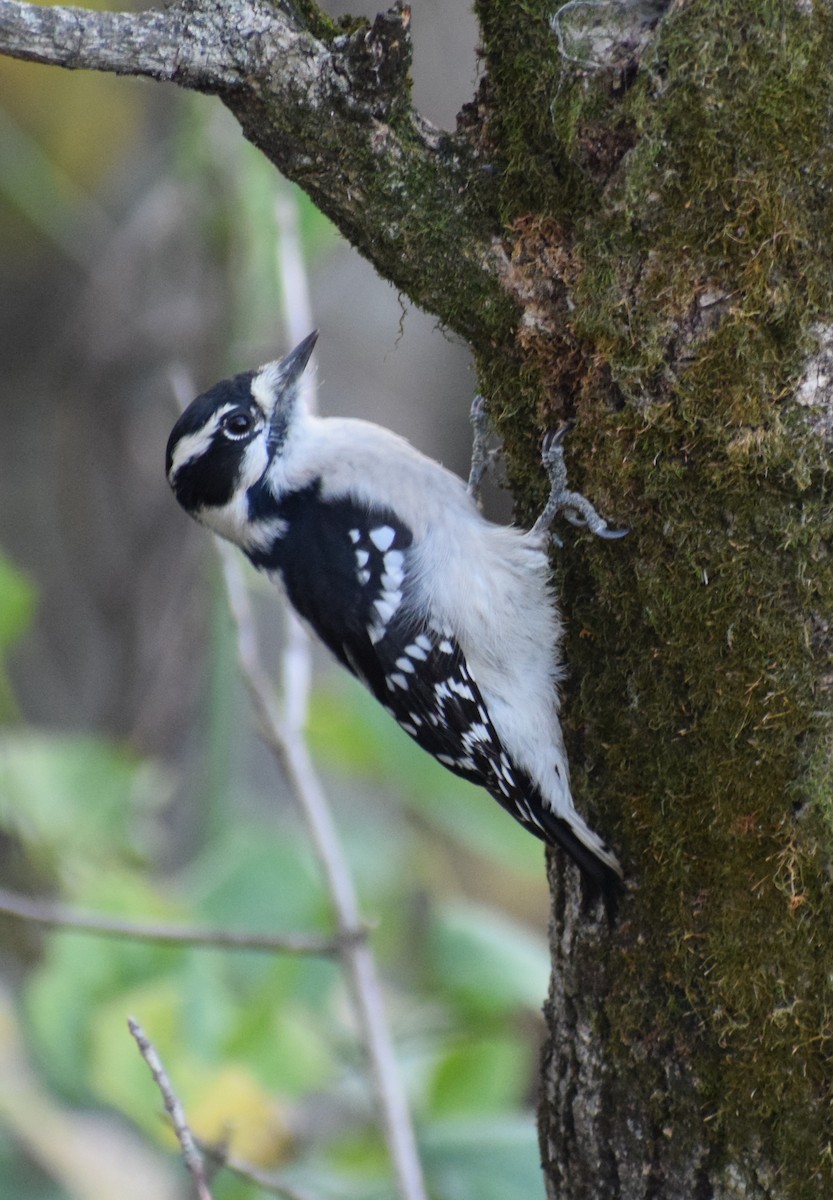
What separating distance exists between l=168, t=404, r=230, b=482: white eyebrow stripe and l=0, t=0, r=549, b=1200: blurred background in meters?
0.80

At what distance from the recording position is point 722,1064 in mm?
2023

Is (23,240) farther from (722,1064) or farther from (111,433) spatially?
(722,1064)

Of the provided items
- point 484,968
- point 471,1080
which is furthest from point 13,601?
point 471,1080

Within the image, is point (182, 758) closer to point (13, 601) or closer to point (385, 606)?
point (13, 601)

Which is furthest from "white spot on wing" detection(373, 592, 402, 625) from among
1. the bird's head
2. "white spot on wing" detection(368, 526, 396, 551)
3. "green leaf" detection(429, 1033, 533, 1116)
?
"green leaf" detection(429, 1033, 533, 1116)

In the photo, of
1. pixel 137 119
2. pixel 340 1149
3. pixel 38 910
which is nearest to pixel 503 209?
pixel 38 910

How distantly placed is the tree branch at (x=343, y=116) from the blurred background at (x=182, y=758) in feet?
0.68

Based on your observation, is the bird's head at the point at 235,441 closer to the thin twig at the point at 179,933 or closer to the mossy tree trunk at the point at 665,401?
the mossy tree trunk at the point at 665,401

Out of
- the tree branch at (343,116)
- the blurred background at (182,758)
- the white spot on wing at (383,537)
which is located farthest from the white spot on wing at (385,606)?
the tree branch at (343,116)

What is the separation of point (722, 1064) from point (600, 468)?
0.99 meters

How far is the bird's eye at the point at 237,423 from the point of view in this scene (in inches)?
121

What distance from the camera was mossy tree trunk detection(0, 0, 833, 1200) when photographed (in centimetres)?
193

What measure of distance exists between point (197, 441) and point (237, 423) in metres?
0.14

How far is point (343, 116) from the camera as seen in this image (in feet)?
6.86
